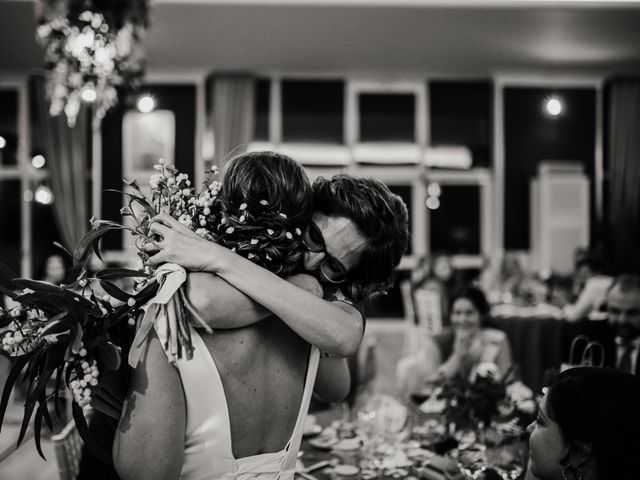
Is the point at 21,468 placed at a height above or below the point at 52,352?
below

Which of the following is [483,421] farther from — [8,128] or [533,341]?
[8,128]

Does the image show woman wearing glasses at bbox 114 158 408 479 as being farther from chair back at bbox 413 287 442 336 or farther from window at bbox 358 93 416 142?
window at bbox 358 93 416 142

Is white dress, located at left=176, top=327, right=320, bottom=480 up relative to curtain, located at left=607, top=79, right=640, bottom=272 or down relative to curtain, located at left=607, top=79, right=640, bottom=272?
down

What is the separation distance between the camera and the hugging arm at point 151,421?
3.87 ft

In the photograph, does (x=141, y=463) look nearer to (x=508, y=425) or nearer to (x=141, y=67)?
(x=508, y=425)

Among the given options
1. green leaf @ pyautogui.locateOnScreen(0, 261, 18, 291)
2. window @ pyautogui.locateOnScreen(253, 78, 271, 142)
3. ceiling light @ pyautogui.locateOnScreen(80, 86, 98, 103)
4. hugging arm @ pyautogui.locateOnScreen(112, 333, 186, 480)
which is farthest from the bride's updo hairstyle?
window @ pyautogui.locateOnScreen(253, 78, 271, 142)

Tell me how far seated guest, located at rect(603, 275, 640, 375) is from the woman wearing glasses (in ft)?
6.24

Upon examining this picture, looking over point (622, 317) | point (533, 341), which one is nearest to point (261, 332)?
point (622, 317)

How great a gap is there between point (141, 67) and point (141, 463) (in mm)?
4433

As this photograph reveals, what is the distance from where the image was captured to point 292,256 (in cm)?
138

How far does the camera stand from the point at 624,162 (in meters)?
9.05

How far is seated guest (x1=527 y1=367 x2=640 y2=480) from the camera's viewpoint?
1.25 metres

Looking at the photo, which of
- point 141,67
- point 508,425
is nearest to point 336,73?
point 141,67

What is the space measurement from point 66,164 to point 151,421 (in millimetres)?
8248
